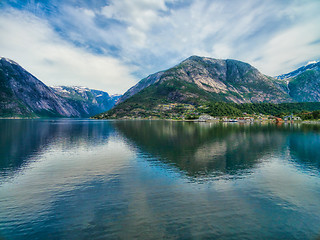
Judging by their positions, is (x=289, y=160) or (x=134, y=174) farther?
(x=289, y=160)

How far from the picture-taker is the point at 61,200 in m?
26.8

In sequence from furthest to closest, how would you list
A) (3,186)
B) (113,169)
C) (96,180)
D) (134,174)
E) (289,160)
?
(289,160) → (113,169) → (134,174) → (96,180) → (3,186)

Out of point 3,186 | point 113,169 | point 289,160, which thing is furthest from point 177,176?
point 289,160

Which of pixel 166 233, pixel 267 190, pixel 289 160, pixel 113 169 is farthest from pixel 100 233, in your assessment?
pixel 289 160

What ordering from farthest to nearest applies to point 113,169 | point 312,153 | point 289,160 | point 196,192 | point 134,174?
1. point 312,153
2. point 289,160
3. point 113,169
4. point 134,174
5. point 196,192

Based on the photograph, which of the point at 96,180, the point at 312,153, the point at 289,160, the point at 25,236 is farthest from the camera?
the point at 312,153

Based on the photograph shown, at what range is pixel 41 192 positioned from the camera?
97.3 feet

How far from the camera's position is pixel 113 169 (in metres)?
42.9

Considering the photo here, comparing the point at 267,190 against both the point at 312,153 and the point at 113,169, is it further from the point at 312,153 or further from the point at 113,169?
the point at 312,153

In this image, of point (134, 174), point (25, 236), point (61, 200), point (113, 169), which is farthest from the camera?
point (113, 169)

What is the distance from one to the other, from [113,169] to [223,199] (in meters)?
26.4

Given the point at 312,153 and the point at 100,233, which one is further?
the point at 312,153

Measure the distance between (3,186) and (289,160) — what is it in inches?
2715

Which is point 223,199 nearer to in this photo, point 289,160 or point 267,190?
point 267,190
